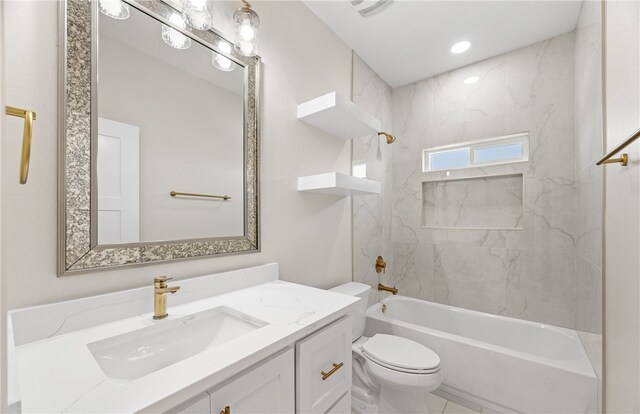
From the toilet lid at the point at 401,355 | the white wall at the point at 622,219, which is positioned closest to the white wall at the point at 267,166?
the toilet lid at the point at 401,355

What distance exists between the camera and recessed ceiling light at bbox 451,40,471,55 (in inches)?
84.5

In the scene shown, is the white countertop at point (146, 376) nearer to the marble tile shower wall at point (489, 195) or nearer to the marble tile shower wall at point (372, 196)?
the marble tile shower wall at point (372, 196)

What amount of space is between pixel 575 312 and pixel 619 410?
1.08m

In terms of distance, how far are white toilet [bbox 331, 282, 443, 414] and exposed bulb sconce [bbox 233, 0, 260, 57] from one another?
1441 mm

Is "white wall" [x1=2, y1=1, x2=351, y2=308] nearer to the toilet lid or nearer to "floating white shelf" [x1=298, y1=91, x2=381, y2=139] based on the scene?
→ "floating white shelf" [x1=298, y1=91, x2=381, y2=139]

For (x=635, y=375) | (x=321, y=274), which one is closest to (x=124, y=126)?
(x=321, y=274)

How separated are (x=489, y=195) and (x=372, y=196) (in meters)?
1.00

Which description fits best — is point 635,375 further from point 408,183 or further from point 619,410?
point 408,183

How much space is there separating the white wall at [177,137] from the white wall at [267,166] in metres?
0.14

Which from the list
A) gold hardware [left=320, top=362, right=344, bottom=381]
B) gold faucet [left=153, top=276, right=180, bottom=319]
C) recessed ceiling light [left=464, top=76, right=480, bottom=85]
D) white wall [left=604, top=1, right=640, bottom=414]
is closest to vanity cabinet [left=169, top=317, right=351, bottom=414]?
gold hardware [left=320, top=362, right=344, bottom=381]

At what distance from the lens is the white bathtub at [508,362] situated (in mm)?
1450

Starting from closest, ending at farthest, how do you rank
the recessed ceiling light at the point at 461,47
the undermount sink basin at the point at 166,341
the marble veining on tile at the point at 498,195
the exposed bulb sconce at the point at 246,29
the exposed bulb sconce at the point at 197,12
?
the undermount sink basin at the point at 166,341
the exposed bulb sconce at the point at 197,12
the exposed bulb sconce at the point at 246,29
the marble veining on tile at the point at 498,195
the recessed ceiling light at the point at 461,47

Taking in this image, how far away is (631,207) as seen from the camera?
941 millimetres

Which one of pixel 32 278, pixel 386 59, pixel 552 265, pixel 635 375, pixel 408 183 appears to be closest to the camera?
pixel 32 278
